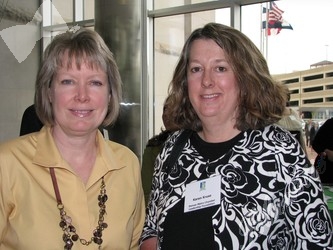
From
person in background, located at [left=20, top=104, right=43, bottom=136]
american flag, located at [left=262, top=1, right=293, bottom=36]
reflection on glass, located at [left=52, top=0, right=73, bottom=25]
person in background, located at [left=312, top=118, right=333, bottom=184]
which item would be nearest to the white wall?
reflection on glass, located at [left=52, top=0, right=73, bottom=25]

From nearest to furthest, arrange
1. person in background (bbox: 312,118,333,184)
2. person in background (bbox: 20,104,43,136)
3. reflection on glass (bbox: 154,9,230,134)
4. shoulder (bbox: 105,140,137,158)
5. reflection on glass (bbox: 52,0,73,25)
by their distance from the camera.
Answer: shoulder (bbox: 105,140,137,158), person in background (bbox: 20,104,43,136), person in background (bbox: 312,118,333,184), reflection on glass (bbox: 154,9,230,134), reflection on glass (bbox: 52,0,73,25)

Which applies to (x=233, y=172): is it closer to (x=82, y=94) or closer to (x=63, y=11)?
(x=82, y=94)

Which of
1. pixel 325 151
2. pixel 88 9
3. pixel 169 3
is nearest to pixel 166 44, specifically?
pixel 169 3

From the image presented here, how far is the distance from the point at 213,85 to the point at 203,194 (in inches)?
17.8

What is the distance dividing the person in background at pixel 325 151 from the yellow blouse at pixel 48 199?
2359 millimetres

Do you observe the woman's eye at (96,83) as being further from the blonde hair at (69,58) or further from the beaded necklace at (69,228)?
the beaded necklace at (69,228)

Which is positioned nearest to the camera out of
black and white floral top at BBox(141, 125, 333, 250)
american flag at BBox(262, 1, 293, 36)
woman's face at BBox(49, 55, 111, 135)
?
black and white floral top at BBox(141, 125, 333, 250)

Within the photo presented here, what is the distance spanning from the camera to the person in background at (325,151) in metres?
3.58

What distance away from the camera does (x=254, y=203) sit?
1.52m

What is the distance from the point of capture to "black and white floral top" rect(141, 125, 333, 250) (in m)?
1.46

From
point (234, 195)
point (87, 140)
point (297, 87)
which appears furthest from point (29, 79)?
point (234, 195)

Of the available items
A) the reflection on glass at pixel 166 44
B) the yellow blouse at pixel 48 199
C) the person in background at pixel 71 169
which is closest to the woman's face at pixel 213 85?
the person in background at pixel 71 169

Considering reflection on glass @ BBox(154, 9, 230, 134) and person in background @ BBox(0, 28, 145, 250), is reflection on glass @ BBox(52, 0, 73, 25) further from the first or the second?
person in background @ BBox(0, 28, 145, 250)

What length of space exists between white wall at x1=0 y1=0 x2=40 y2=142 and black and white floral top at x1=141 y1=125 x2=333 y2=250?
5756mm
